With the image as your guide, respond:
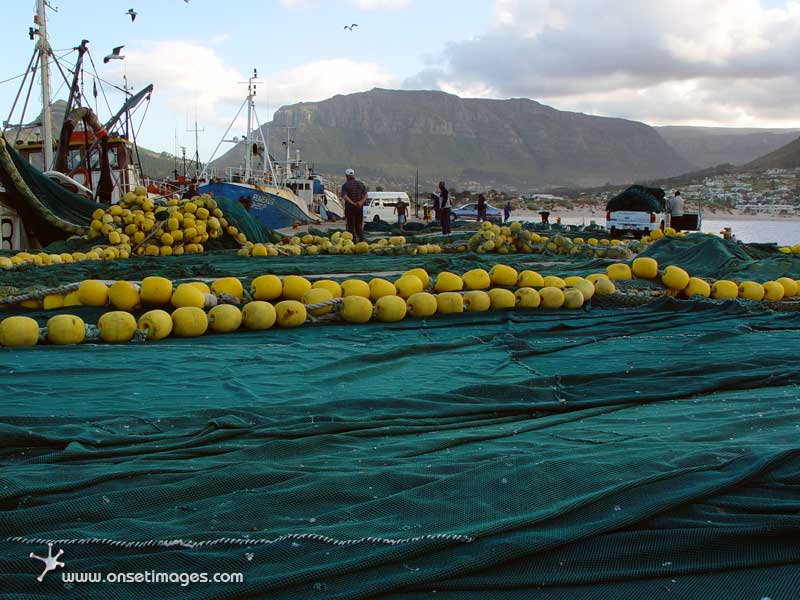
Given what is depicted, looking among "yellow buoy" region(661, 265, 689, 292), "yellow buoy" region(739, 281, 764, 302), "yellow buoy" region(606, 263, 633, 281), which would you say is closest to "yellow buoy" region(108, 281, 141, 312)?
"yellow buoy" region(606, 263, 633, 281)

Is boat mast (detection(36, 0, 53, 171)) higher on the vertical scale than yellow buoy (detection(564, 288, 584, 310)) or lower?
higher

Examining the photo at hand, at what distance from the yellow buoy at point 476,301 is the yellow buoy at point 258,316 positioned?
176 centimetres

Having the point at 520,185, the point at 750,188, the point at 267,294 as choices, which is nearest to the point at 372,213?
the point at 267,294

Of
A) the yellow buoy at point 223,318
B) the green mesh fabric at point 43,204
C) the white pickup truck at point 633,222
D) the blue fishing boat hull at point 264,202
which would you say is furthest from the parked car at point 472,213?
the yellow buoy at point 223,318

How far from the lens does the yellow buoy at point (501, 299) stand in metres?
6.44

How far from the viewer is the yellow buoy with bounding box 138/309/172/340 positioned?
16.8ft

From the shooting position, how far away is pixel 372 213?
3666cm

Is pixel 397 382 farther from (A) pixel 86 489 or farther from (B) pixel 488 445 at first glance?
(A) pixel 86 489

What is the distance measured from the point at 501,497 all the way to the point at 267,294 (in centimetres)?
405

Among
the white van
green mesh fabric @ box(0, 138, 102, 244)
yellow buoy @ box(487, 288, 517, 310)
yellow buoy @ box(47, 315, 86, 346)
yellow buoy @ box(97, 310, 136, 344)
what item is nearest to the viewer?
yellow buoy @ box(47, 315, 86, 346)

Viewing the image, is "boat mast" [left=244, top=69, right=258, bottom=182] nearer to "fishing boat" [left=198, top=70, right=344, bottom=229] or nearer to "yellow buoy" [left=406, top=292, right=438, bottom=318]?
"fishing boat" [left=198, top=70, right=344, bottom=229]

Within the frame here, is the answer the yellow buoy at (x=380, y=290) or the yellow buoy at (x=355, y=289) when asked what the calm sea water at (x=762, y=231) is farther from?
the yellow buoy at (x=355, y=289)

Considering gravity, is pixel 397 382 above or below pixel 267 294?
below

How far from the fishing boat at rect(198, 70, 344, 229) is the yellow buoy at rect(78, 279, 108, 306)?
48.6 ft
